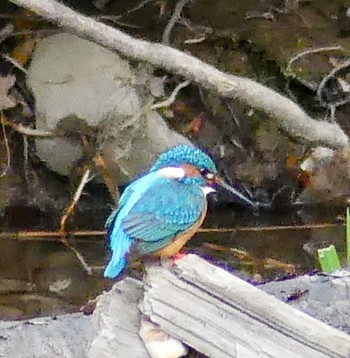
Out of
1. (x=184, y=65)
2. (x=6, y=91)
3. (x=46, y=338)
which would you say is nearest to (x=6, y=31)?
(x=6, y=91)

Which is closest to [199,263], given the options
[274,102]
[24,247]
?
[274,102]

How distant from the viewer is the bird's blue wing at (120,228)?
1.87 meters

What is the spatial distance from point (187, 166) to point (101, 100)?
2123 millimetres

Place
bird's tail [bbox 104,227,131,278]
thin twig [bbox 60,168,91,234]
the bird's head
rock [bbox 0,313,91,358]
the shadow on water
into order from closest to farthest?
bird's tail [bbox 104,227,131,278]
the bird's head
rock [bbox 0,313,91,358]
the shadow on water
thin twig [bbox 60,168,91,234]

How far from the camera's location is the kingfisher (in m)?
1.88

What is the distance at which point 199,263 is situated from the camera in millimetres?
1641

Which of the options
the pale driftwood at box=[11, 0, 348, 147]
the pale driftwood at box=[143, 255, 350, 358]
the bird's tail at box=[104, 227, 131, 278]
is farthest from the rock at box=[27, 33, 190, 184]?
the pale driftwood at box=[143, 255, 350, 358]

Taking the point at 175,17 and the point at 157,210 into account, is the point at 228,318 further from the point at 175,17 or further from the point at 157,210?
the point at 175,17

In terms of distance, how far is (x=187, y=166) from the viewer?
1993mm

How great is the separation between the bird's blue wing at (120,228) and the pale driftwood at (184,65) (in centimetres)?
53

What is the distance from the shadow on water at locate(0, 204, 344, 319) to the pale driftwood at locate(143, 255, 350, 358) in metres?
1.64

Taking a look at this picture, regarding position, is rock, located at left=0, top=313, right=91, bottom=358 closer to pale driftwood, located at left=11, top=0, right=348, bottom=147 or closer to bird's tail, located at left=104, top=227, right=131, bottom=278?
bird's tail, located at left=104, top=227, right=131, bottom=278

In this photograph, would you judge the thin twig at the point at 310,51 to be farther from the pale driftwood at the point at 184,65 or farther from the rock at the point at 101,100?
the pale driftwood at the point at 184,65

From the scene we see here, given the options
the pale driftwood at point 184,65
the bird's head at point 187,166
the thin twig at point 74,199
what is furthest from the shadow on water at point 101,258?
the bird's head at point 187,166
